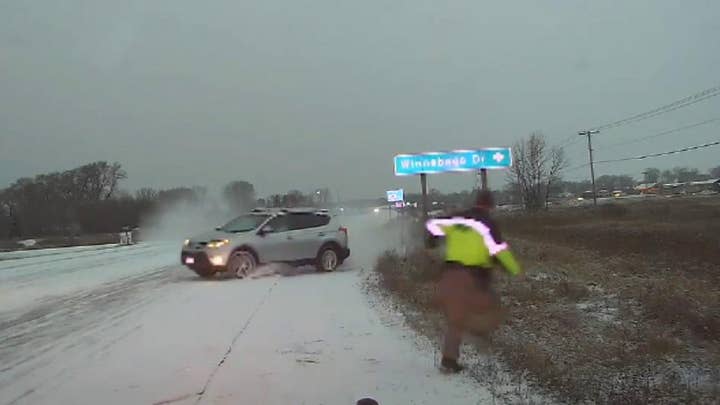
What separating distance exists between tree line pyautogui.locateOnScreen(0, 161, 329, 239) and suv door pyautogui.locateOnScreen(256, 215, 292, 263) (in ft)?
163

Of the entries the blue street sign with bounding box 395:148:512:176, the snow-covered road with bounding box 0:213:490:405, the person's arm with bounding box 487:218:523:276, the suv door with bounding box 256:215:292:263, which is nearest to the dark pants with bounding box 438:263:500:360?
the person's arm with bounding box 487:218:523:276

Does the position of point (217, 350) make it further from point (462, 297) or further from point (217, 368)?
point (462, 297)

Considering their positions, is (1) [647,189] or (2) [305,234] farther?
(1) [647,189]

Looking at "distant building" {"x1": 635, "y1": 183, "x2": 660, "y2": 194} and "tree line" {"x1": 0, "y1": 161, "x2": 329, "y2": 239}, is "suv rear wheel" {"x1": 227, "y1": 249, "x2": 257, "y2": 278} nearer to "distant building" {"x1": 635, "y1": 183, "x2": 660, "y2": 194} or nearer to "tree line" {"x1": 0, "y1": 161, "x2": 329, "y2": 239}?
"tree line" {"x1": 0, "y1": 161, "x2": 329, "y2": 239}

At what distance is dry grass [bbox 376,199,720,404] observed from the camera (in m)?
5.20

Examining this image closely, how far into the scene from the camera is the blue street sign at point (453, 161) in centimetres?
1844

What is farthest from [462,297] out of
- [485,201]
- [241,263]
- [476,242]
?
[241,263]

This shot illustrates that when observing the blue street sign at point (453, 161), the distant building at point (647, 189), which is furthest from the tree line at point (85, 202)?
the distant building at point (647, 189)

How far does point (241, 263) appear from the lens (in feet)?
46.5

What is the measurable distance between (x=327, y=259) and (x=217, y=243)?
3171mm

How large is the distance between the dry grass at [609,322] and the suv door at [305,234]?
1.79 metres

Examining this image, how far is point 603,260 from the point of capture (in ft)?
57.6

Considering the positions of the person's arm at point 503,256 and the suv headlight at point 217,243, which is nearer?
the person's arm at point 503,256

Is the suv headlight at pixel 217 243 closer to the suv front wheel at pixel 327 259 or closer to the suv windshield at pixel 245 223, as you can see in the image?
the suv windshield at pixel 245 223
